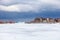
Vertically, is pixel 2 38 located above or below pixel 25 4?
below

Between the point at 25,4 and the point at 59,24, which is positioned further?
the point at 59,24

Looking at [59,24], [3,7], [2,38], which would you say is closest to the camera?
[2,38]

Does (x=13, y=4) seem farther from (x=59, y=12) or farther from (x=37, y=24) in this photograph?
(x=59, y=12)

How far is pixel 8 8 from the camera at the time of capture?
1350 mm

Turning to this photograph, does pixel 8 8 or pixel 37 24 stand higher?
pixel 8 8

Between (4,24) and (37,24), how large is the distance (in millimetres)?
371

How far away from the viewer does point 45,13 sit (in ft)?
4.53

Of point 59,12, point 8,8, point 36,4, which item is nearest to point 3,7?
point 8,8

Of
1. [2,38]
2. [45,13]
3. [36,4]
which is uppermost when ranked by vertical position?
[36,4]

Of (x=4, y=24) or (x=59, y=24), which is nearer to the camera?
(x=4, y=24)

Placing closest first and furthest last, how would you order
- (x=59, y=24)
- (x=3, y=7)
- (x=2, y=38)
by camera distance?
(x=2, y=38), (x=3, y=7), (x=59, y=24)

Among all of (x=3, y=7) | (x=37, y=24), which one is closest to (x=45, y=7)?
(x=37, y=24)

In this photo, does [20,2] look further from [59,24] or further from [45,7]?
[59,24]

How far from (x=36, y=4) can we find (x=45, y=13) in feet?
0.48
